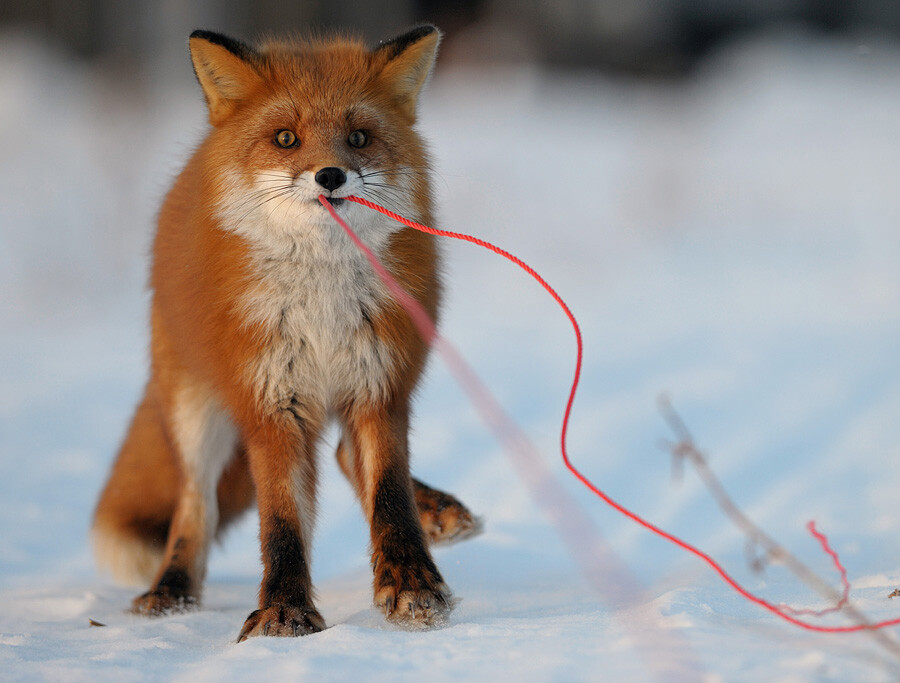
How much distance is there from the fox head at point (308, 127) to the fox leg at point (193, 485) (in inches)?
39.9

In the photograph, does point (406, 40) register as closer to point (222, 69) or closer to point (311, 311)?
point (222, 69)

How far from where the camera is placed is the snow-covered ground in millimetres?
2455

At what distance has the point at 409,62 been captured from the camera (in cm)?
320

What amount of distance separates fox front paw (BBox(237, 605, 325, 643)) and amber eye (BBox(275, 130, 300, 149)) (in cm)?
137

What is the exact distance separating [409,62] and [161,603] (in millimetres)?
2155

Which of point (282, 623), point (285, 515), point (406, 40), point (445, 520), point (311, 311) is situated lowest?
point (282, 623)

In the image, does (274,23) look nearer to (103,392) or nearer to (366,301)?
(103,392)

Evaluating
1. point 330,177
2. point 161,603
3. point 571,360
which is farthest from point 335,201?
point 571,360

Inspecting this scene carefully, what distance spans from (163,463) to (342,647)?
2.05 meters

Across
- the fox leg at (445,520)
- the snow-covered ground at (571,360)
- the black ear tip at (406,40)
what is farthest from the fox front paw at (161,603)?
the black ear tip at (406,40)

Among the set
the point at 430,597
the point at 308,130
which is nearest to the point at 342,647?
the point at 430,597

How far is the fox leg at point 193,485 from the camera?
371cm

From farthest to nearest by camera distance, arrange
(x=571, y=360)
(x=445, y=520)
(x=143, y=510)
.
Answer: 1. (x=571, y=360)
2. (x=143, y=510)
3. (x=445, y=520)

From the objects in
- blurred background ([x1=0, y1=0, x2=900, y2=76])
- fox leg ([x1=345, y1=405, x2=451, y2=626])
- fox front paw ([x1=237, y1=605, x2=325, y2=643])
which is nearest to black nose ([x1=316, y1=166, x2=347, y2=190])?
fox leg ([x1=345, y1=405, x2=451, y2=626])
